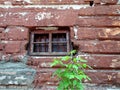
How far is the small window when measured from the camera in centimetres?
370

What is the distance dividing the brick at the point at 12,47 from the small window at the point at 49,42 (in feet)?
0.65

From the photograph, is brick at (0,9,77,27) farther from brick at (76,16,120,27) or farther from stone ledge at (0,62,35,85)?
stone ledge at (0,62,35,85)

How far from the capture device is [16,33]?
3.67 meters

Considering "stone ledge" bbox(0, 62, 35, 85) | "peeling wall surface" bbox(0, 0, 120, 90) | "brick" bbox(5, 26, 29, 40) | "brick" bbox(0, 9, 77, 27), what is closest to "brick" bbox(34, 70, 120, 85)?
"peeling wall surface" bbox(0, 0, 120, 90)

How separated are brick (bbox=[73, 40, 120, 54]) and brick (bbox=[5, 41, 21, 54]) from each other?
81cm

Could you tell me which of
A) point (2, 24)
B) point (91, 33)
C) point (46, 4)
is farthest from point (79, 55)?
point (2, 24)

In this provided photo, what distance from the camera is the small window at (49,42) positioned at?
3702 mm

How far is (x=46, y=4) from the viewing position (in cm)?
375

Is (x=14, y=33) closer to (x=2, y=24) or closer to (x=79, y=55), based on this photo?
(x=2, y=24)

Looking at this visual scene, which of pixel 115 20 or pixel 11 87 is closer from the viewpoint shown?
pixel 11 87

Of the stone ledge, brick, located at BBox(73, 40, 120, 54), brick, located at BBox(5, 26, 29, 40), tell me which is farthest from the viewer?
brick, located at BBox(5, 26, 29, 40)

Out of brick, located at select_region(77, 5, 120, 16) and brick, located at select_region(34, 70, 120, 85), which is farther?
brick, located at select_region(77, 5, 120, 16)

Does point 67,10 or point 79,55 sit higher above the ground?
point 67,10

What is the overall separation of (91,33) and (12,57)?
1.12 meters
